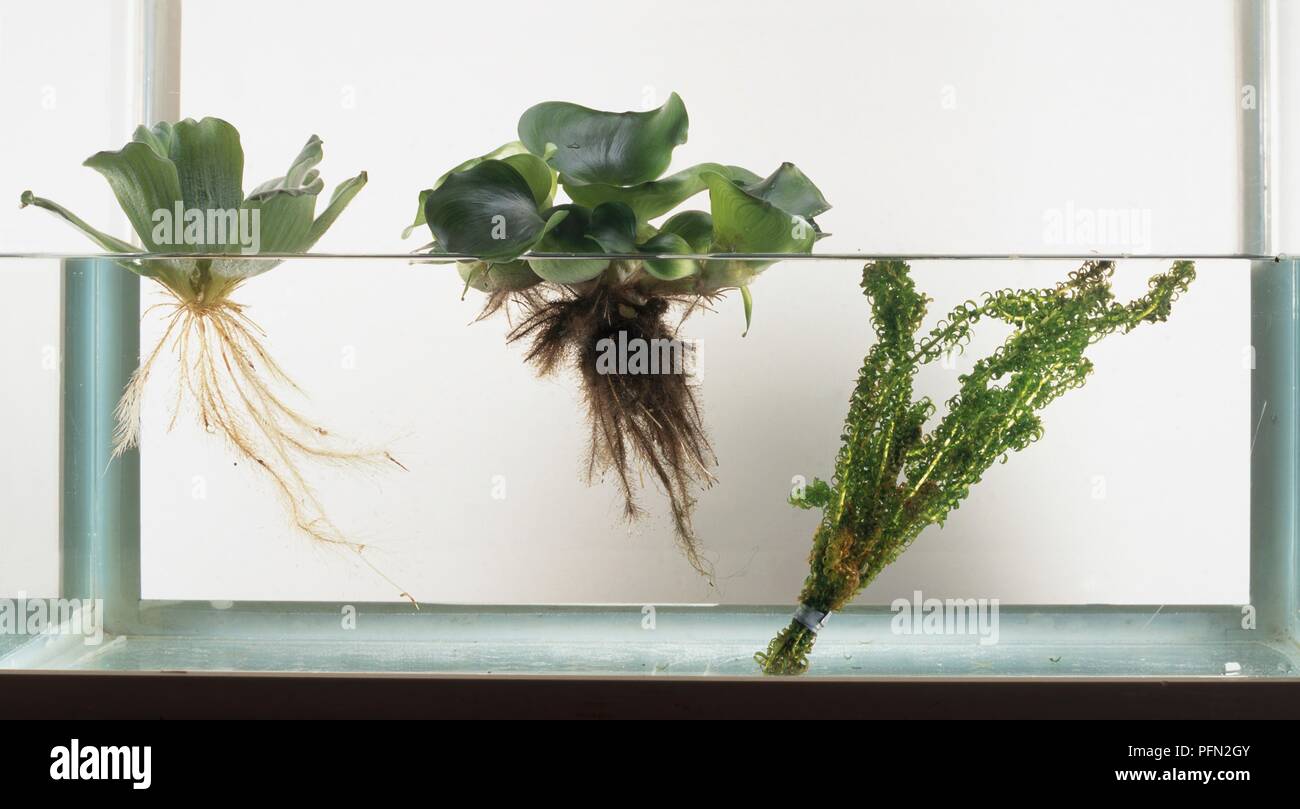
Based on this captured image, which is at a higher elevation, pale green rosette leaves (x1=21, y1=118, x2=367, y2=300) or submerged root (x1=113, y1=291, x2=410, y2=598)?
pale green rosette leaves (x1=21, y1=118, x2=367, y2=300)

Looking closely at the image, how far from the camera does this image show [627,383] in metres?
0.87

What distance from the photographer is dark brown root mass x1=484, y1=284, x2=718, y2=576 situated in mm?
853

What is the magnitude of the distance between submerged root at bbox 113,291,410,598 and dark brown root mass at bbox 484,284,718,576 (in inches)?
7.3

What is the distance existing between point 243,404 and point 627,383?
37 cm

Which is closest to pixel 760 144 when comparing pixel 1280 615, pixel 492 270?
pixel 492 270

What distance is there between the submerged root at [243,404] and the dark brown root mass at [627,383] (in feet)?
0.61

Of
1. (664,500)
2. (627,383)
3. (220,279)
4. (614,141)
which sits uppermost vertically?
(614,141)

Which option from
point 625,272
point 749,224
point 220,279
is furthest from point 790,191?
point 220,279

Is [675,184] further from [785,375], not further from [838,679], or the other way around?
[838,679]

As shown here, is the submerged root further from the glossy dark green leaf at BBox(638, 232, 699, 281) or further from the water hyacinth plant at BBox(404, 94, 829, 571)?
the glossy dark green leaf at BBox(638, 232, 699, 281)

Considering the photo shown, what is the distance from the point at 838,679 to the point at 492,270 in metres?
0.47

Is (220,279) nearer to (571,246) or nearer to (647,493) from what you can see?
(571,246)

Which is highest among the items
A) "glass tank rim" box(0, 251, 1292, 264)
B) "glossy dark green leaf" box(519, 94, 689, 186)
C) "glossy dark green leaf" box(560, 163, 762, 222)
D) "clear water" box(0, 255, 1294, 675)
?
"glossy dark green leaf" box(519, 94, 689, 186)

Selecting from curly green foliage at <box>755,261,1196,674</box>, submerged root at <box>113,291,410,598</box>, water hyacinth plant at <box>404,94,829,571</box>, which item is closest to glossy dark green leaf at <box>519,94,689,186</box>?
water hyacinth plant at <box>404,94,829,571</box>
